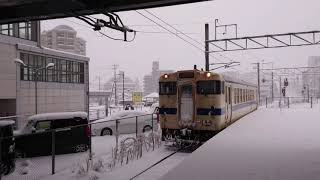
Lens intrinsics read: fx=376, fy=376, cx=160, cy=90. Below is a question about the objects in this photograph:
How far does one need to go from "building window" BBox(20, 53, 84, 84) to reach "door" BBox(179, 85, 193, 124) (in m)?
19.5

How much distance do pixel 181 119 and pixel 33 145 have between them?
579 centimetres

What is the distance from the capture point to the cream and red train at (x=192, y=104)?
15.0m

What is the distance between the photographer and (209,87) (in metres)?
15.0

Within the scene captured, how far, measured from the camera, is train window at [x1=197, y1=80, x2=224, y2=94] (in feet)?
49.2

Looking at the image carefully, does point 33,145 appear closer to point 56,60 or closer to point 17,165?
point 17,165

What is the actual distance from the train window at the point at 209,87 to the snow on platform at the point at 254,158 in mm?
1753

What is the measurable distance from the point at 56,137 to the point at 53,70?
23.2 meters

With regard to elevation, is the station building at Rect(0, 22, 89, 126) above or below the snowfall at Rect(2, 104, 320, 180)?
above

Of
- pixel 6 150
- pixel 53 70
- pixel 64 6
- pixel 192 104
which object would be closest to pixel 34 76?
pixel 53 70

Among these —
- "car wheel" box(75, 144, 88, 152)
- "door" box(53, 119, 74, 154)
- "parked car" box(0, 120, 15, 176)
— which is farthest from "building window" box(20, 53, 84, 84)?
"parked car" box(0, 120, 15, 176)

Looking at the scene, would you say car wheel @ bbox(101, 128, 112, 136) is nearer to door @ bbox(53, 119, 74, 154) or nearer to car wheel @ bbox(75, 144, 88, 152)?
car wheel @ bbox(75, 144, 88, 152)

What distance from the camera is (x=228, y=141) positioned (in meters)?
A: 13.0

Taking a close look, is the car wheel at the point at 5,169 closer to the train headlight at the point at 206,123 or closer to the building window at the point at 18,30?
the train headlight at the point at 206,123

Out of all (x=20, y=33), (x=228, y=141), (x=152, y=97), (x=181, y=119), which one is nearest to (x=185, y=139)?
(x=181, y=119)
